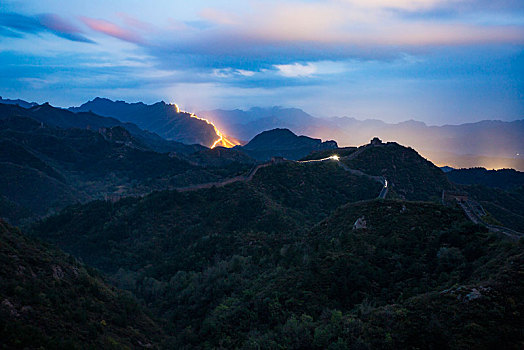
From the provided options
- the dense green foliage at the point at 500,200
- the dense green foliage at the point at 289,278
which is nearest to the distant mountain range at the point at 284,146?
the dense green foliage at the point at 500,200

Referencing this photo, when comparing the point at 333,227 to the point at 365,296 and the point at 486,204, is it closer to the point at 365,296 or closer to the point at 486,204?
the point at 365,296

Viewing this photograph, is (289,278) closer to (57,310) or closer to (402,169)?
(57,310)

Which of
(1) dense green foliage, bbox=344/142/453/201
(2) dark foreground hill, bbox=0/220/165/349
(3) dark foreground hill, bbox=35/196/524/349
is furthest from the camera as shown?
(1) dense green foliage, bbox=344/142/453/201

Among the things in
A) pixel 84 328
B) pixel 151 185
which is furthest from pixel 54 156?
pixel 84 328

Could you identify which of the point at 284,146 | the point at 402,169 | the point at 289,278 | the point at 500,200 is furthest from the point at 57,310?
the point at 284,146

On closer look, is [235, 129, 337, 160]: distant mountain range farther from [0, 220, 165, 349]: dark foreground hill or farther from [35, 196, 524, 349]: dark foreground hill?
[0, 220, 165, 349]: dark foreground hill

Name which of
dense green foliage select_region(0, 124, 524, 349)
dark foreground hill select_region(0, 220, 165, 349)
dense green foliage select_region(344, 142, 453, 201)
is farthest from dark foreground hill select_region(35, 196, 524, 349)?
dense green foliage select_region(344, 142, 453, 201)
